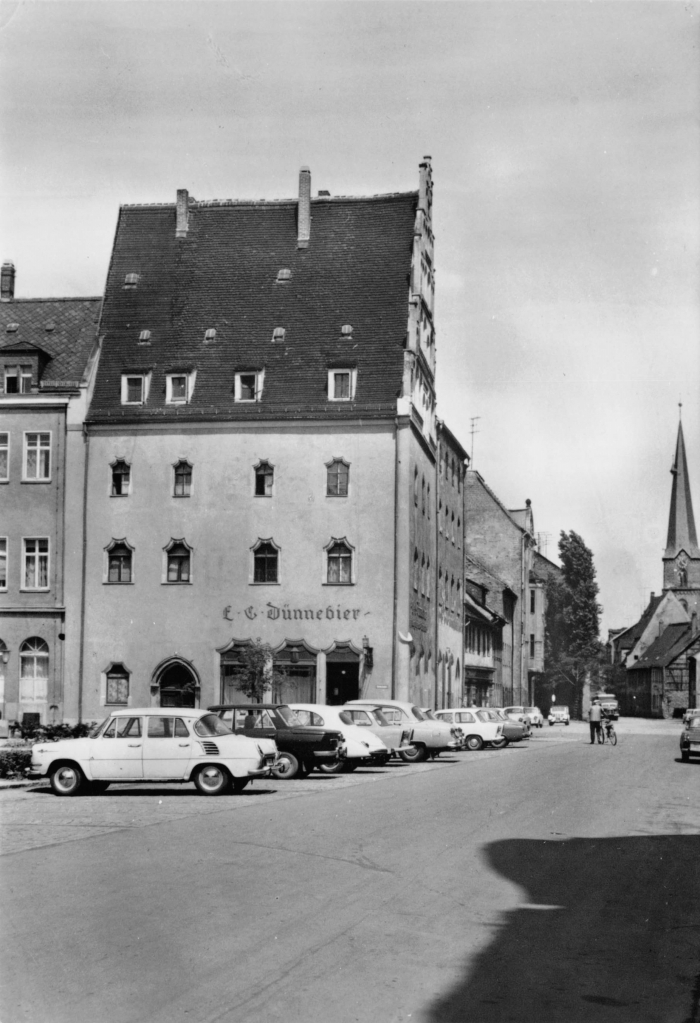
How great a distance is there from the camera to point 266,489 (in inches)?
1955

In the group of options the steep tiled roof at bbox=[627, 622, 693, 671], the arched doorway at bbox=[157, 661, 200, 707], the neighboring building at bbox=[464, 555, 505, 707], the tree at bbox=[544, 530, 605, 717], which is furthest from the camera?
the steep tiled roof at bbox=[627, 622, 693, 671]

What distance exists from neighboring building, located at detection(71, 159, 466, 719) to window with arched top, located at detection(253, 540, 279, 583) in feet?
0.17

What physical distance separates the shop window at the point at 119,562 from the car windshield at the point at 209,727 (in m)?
26.9

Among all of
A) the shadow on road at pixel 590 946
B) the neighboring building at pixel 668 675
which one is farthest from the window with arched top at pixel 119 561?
the neighboring building at pixel 668 675

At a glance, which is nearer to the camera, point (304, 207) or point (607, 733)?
point (607, 733)

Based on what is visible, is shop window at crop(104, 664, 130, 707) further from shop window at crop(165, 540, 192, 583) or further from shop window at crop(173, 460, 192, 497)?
shop window at crop(173, 460, 192, 497)

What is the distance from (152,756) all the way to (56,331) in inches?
1304

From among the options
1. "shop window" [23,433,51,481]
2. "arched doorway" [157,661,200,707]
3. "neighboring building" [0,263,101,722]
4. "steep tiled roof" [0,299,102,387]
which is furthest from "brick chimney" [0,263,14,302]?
"arched doorway" [157,661,200,707]

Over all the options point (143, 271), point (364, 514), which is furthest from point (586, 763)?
point (143, 271)

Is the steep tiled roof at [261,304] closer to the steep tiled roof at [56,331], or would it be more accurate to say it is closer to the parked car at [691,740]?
the steep tiled roof at [56,331]

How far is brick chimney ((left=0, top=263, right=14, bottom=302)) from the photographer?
5556cm

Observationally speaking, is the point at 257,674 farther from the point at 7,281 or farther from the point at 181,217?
the point at 7,281

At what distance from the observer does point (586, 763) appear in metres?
35.5

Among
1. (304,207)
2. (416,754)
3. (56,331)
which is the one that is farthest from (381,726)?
(304,207)
